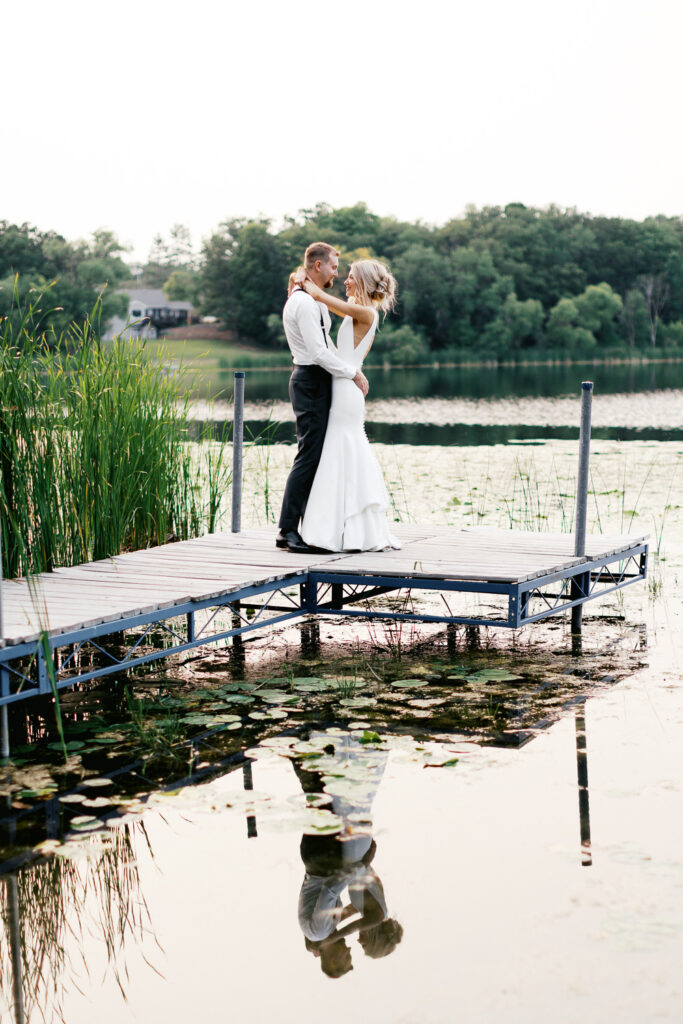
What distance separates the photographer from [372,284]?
676cm

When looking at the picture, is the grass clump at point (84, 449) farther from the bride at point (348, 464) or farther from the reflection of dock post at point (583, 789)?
the reflection of dock post at point (583, 789)

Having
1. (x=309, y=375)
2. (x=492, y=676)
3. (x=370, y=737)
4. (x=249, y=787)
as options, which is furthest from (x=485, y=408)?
(x=249, y=787)

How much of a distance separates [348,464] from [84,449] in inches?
58.7

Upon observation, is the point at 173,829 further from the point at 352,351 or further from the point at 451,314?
the point at 451,314

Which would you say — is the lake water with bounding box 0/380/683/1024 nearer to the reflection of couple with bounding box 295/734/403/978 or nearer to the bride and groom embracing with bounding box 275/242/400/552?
the reflection of couple with bounding box 295/734/403/978

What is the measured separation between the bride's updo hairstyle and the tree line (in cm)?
5950

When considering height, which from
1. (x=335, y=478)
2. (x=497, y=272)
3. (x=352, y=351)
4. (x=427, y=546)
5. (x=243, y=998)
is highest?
(x=497, y=272)

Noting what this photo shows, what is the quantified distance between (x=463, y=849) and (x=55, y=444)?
387 centimetres

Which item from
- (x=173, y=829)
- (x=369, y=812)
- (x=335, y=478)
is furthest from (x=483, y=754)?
(x=335, y=478)

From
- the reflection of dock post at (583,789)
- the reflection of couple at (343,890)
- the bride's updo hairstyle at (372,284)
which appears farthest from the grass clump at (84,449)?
the reflection of dock post at (583,789)

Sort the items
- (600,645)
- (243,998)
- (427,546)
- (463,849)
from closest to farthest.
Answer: (243,998)
(463,849)
(600,645)
(427,546)

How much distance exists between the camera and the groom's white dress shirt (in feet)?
21.8

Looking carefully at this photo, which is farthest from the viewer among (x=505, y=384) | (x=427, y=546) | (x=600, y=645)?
(x=505, y=384)

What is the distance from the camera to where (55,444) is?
6.85 metres
